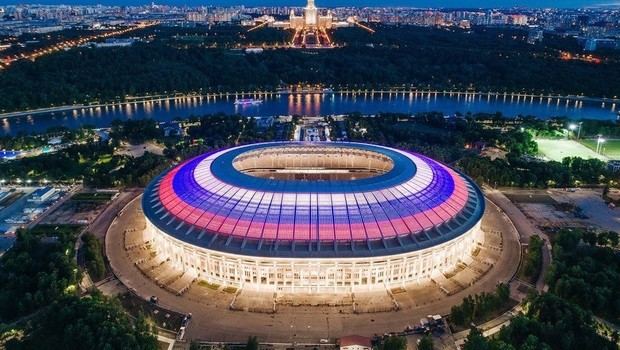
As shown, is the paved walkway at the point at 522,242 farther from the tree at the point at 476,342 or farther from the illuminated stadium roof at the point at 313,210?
the illuminated stadium roof at the point at 313,210

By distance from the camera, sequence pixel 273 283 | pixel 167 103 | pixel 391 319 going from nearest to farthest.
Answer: pixel 391 319 → pixel 273 283 → pixel 167 103

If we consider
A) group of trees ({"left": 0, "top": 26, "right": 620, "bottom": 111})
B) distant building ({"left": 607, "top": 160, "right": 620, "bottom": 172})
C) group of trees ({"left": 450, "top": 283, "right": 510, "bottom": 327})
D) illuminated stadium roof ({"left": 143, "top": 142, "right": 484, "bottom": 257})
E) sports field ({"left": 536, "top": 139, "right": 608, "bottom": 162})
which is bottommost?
group of trees ({"left": 450, "top": 283, "right": 510, "bottom": 327})

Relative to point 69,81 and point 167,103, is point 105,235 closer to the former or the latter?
point 167,103

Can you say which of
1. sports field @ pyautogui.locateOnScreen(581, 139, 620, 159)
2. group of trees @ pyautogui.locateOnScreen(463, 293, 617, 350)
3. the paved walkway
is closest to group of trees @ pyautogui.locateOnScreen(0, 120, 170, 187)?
the paved walkway

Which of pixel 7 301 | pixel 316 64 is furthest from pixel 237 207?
pixel 316 64

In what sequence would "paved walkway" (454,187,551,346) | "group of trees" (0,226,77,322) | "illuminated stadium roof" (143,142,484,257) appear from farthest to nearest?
"illuminated stadium roof" (143,142,484,257), "group of trees" (0,226,77,322), "paved walkway" (454,187,551,346)

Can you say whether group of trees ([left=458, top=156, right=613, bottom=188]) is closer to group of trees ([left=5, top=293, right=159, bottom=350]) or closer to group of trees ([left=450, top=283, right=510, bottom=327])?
group of trees ([left=450, top=283, right=510, bottom=327])

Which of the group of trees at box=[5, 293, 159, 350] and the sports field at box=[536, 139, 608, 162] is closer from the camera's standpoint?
the group of trees at box=[5, 293, 159, 350]
